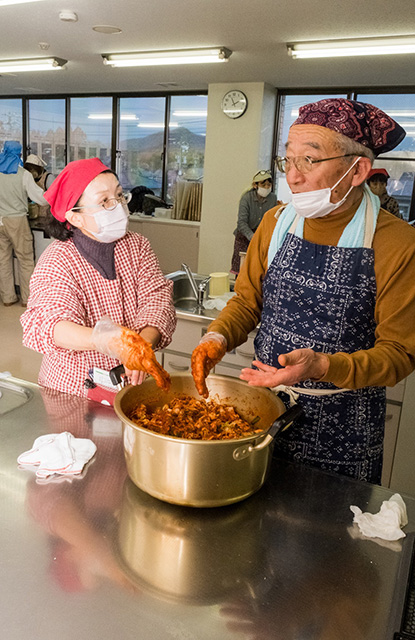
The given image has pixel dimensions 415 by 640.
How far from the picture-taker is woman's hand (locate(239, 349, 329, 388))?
1.28 meters

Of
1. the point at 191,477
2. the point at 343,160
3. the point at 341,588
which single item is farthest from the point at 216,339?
the point at 341,588

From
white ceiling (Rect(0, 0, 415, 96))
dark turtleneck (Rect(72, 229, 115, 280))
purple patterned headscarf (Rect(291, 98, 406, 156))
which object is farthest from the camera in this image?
white ceiling (Rect(0, 0, 415, 96))

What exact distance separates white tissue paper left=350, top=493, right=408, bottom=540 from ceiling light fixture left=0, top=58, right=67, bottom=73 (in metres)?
6.57

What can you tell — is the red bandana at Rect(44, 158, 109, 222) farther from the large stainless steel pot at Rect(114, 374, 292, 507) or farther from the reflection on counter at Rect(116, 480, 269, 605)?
the reflection on counter at Rect(116, 480, 269, 605)

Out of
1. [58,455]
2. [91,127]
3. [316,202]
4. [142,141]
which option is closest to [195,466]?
[58,455]

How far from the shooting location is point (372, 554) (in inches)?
44.8

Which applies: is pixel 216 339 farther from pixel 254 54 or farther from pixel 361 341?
pixel 254 54

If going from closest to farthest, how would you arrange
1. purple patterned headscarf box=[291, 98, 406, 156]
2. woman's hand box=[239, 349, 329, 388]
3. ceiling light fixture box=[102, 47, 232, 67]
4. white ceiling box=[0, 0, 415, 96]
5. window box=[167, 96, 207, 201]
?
woman's hand box=[239, 349, 329, 388]
purple patterned headscarf box=[291, 98, 406, 156]
white ceiling box=[0, 0, 415, 96]
ceiling light fixture box=[102, 47, 232, 67]
window box=[167, 96, 207, 201]

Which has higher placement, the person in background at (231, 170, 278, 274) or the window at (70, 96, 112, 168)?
the window at (70, 96, 112, 168)

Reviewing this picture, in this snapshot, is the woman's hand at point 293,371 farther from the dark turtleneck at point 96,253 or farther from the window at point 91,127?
the window at point 91,127

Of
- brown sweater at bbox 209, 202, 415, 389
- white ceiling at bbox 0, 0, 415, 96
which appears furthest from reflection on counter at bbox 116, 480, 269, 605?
white ceiling at bbox 0, 0, 415, 96

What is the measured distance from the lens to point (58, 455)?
140cm

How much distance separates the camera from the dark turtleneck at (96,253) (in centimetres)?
186

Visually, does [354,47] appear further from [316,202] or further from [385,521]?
[385,521]
